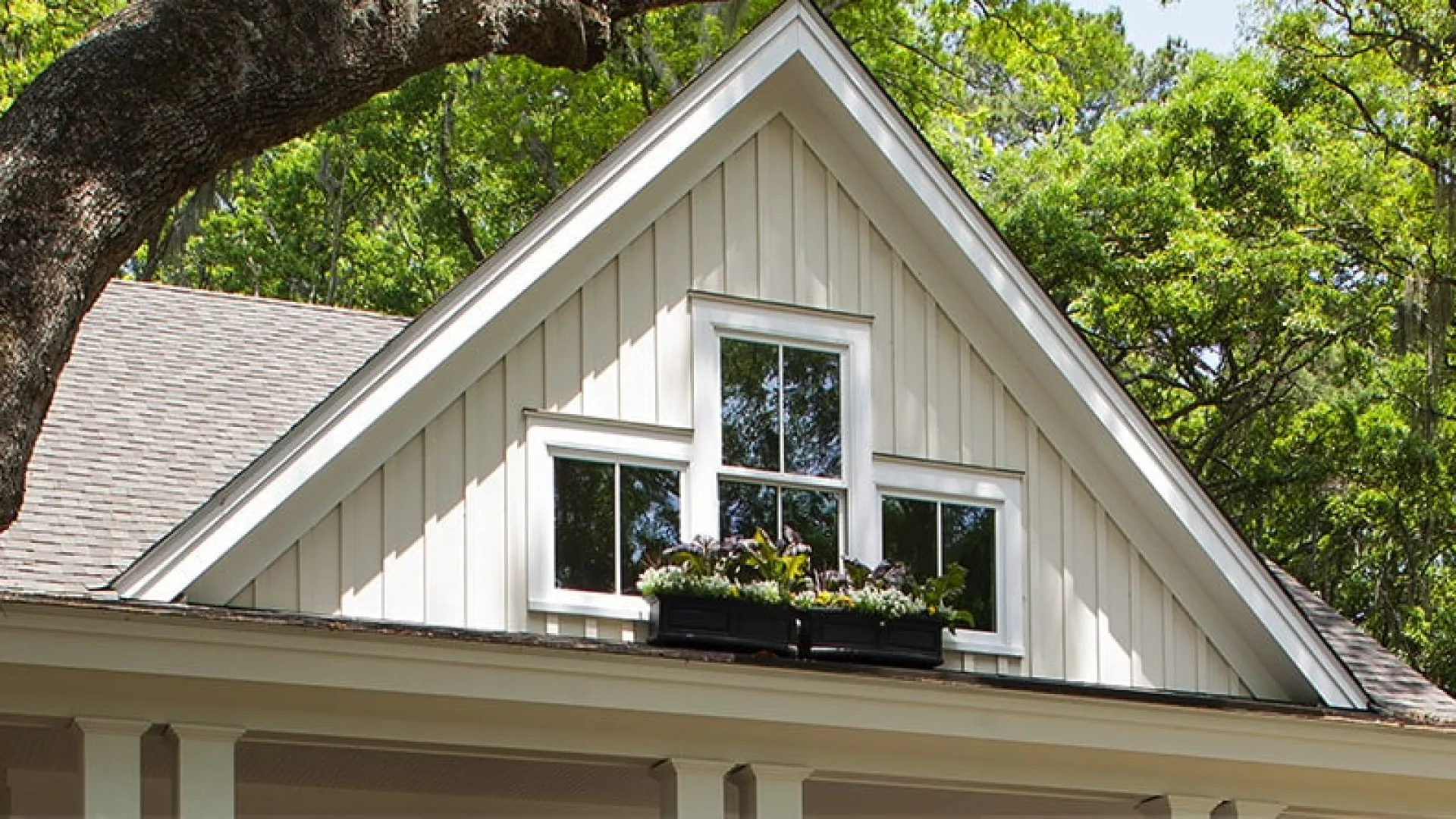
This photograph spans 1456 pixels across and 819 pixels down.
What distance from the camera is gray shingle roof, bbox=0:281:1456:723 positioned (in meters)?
10.7

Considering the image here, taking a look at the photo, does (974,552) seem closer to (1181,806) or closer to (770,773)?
(1181,806)

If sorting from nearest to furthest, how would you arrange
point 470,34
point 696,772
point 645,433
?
point 470,34
point 696,772
point 645,433

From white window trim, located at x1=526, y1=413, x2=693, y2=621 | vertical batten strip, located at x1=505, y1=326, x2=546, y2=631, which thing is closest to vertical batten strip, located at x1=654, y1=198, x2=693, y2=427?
white window trim, located at x1=526, y1=413, x2=693, y2=621

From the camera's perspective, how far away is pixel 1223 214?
82.0 ft

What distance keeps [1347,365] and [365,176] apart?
40.4 feet

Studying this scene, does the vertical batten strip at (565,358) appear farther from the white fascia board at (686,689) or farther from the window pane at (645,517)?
the white fascia board at (686,689)

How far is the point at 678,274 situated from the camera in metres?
11.2

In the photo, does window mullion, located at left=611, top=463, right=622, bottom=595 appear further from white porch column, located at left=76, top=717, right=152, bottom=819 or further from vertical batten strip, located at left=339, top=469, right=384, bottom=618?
white porch column, located at left=76, top=717, right=152, bottom=819

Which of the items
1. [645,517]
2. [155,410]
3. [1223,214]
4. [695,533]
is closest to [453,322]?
[645,517]

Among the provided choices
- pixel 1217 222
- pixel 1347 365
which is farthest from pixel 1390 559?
pixel 1217 222

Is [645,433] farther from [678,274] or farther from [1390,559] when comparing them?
[1390,559]

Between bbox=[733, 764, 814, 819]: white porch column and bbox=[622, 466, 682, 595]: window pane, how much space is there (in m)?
1.09

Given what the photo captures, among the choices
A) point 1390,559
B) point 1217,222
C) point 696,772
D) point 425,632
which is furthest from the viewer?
point 1390,559

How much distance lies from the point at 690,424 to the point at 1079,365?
6.95 ft
